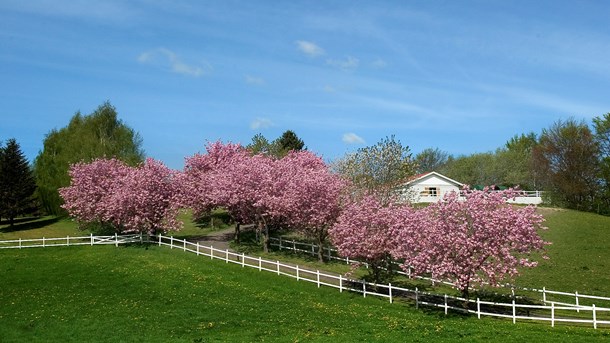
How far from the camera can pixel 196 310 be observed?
2805cm

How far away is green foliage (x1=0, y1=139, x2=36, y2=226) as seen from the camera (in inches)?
2485

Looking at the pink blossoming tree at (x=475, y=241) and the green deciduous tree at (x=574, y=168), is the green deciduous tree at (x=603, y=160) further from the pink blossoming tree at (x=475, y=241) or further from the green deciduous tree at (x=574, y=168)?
the pink blossoming tree at (x=475, y=241)

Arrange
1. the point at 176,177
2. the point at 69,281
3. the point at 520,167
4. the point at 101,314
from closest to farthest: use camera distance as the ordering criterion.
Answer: the point at 101,314 → the point at 69,281 → the point at 176,177 → the point at 520,167

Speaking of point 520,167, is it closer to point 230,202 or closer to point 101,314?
point 230,202

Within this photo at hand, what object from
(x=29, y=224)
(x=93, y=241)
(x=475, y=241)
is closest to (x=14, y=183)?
(x=29, y=224)

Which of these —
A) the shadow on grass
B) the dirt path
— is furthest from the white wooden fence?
the shadow on grass

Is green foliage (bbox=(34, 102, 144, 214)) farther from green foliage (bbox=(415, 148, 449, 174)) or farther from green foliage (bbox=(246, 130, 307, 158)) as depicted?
green foliage (bbox=(415, 148, 449, 174))

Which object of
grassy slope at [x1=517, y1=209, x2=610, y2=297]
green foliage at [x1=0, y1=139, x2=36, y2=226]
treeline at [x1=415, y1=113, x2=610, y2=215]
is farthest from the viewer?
treeline at [x1=415, y1=113, x2=610, y2=215]

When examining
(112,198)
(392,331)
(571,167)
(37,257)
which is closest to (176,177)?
(112,198)

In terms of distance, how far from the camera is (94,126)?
71.4 metres

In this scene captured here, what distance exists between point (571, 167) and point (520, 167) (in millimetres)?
31584

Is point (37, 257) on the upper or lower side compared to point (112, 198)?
lower

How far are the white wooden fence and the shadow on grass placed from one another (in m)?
18.7

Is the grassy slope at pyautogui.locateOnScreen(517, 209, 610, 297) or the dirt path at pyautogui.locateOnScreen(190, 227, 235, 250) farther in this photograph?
the dirt path at pyautogui.locateOnScreen(190, 227, 235, 250)
